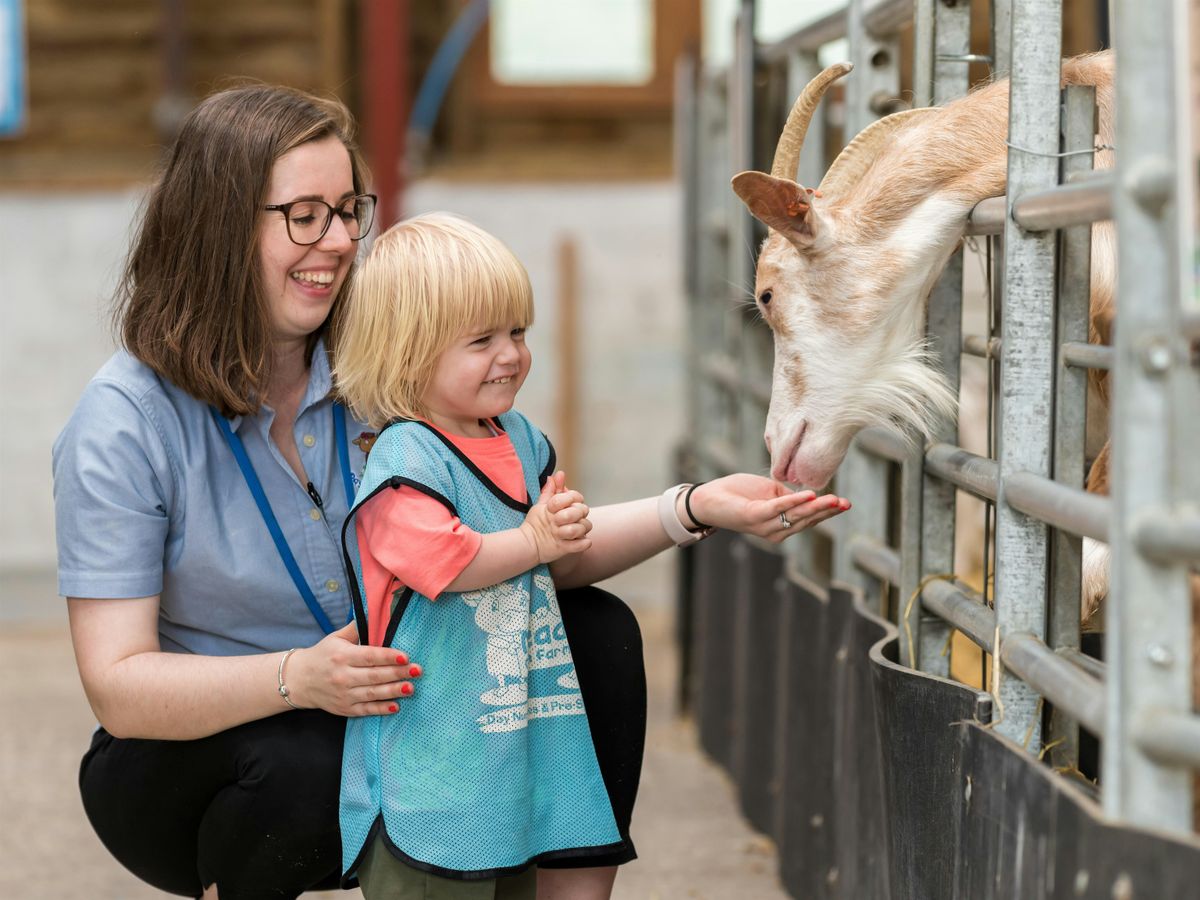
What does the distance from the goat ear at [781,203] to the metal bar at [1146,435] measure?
0.61 metres

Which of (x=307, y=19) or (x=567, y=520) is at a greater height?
(x=307, y=19)

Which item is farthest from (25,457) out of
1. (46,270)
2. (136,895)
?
(136,895)

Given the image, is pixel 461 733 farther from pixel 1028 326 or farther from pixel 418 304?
pixel 1028 326

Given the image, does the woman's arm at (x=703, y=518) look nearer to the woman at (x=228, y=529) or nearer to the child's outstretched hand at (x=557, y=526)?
the woman at (x=228, y=529)

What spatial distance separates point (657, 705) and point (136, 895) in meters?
1.91

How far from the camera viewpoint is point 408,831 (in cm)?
191

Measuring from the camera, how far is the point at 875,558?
8.58 feet

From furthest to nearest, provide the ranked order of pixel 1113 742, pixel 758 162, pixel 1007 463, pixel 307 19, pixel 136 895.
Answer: pixel 307 19 < pixel 758 162 < pixel 136 895 < pixel 1007 463 < pixel 1113 742

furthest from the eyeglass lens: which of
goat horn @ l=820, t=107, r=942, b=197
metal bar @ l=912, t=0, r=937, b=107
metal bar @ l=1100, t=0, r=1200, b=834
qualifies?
metal bar @ l=1100, t=0, r=1200, b=834

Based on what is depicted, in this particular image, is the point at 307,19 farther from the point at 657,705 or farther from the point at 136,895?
the point at 136,895

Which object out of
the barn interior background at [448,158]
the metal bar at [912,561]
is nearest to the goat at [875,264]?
the metal bar at [912,561]

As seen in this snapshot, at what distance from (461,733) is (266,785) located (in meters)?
0.32

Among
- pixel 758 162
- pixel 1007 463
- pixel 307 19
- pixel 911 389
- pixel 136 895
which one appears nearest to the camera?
pixel 1007 463

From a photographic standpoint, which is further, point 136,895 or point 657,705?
point 657,705
